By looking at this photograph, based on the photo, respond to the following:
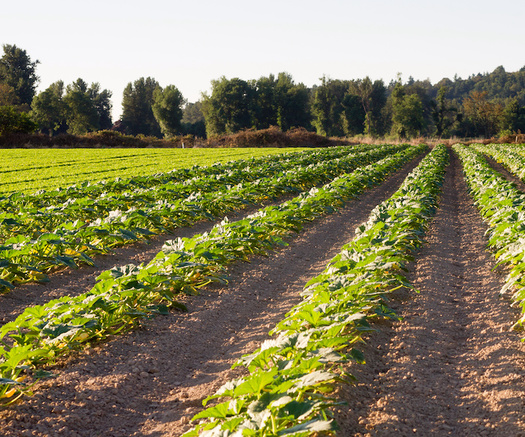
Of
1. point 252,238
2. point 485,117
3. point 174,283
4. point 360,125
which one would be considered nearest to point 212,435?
point 174,283

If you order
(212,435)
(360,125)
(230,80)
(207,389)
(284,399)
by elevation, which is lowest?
(207,389)

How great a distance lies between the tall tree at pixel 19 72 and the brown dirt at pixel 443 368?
82952 mm

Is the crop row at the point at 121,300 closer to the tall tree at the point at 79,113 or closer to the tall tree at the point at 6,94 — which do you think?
the tall tree at the point at 79,113

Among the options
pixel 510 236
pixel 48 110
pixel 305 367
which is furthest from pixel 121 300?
pixel 48 110

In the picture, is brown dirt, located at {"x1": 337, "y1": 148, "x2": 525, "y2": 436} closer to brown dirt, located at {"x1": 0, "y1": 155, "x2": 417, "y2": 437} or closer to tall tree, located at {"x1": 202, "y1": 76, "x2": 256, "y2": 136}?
brown dirt, located at {"x1": 0, "y1": 155, "x2": 417, "y2": 437}

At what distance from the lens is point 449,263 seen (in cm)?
703

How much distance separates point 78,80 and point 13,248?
293ft

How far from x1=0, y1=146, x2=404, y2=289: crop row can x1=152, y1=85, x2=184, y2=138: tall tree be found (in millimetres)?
56142

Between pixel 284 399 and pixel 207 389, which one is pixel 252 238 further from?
pixel 284 399

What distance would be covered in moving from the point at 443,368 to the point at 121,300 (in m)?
3.17

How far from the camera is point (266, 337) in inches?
181

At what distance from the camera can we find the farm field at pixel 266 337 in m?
3.15

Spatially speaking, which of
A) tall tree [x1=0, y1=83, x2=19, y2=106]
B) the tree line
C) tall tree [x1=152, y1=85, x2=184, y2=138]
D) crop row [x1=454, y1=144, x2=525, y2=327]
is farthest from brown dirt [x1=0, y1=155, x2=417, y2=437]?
tall tree [x1=0, y1=83, x2=19, y2=106]

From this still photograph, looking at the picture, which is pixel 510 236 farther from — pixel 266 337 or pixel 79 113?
pixel 79 113
